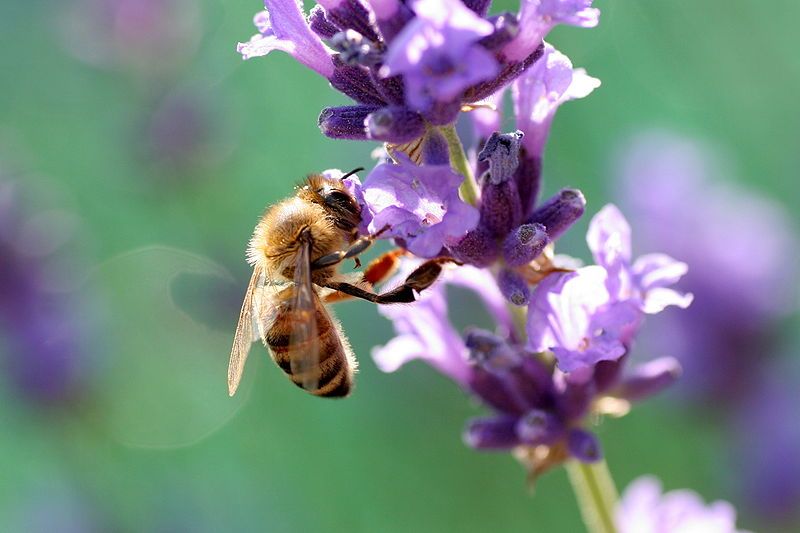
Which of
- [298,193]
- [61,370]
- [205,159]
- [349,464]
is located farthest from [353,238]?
[349,464]

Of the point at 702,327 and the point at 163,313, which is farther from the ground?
the point at 163,313

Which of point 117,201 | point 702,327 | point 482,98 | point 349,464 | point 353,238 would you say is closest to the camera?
point 482,98

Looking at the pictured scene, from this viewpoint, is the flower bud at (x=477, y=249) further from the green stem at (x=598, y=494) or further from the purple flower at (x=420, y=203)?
the green stem at (x=598, y=494)

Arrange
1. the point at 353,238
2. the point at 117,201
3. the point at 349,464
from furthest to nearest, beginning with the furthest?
the point at 117,201 < the point at 349,464 < the point at 353,238

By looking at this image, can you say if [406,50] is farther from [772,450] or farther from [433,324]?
[772,450]

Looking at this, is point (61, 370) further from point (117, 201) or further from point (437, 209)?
point (117, 201)

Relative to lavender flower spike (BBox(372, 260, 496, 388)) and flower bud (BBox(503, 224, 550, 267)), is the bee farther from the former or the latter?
flower bud (BBox(503, 224, 550, 267))

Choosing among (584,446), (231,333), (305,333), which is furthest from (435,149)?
(231,333)

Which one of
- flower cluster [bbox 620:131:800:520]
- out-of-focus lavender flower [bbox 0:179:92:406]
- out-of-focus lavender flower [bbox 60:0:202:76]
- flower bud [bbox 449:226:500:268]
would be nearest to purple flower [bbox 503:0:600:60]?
flower bud [bbox 449:226:500:268]
